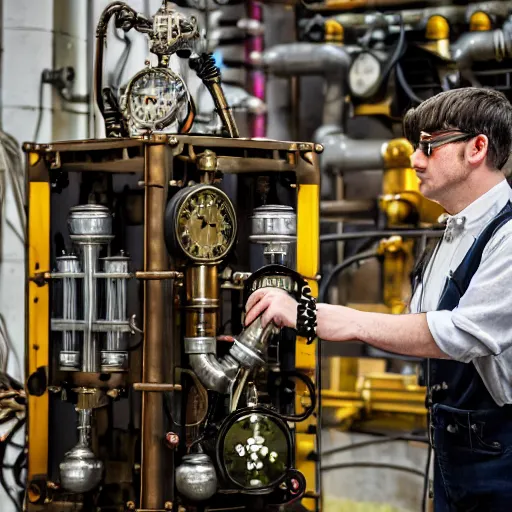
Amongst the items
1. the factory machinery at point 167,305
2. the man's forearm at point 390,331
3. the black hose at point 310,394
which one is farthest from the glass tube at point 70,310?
the man's forearm at point 390,331

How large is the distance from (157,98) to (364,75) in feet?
4.96

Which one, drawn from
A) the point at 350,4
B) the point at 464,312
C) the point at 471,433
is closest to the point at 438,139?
the point at 464,312

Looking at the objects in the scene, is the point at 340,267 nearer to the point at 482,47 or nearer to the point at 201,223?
the point at 482,47

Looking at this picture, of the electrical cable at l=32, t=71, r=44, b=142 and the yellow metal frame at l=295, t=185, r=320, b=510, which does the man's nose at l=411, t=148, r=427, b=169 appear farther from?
the electrical cable at l=32, t=71, r=44, b=142

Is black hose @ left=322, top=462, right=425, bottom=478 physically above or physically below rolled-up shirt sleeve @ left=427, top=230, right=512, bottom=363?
below

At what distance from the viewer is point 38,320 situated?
2.88 m

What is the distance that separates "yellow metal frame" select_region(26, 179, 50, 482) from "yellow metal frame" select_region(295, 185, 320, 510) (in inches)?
28.4

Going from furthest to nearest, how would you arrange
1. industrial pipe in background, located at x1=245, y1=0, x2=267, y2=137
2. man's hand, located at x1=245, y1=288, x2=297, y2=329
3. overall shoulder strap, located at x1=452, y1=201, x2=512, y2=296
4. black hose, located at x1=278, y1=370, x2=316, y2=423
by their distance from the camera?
industrial pipe in background, located at x1=245, y1=0, x2=267, y2=137 < black hose, located at x1=278, y1=370, x2=316, y2=423 < man's hand, located at x1=245, y1=288, x2=297, y2=329 < overall shoulder strap, located at x1=452, y1=201, x2=512, y2=296

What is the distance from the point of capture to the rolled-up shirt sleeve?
2.06m

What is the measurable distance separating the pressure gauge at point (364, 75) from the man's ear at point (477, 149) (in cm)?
191

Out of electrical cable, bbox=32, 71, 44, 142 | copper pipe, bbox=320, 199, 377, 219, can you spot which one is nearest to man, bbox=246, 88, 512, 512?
electrical cable, bbox=32, 71, 44, 142

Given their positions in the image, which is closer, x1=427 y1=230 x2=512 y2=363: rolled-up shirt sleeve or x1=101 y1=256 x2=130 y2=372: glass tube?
x1=427 y1=230 x2=512 y2=363: rolled-up shirt sleeve

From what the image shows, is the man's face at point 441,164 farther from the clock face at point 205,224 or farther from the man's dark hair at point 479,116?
the clock face at point 205,224

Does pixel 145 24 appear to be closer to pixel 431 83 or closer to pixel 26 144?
pixel 26 144
